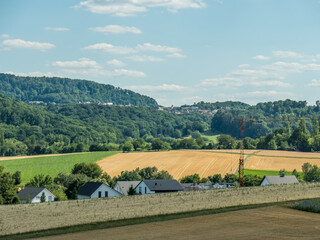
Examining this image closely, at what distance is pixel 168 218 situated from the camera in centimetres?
4581

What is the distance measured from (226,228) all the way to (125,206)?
14.6m

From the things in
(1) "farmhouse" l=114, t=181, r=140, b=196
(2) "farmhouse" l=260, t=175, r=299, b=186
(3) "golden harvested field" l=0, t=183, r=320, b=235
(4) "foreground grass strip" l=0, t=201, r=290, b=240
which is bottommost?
(1) "farmhouse" l=114, t=181, r=140, b=196

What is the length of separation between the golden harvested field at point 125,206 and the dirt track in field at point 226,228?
5.65 meters

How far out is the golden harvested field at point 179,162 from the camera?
121 meters

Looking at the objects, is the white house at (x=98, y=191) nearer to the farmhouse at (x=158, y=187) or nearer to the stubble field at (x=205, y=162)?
the farmhouse at (x=158, y=187)

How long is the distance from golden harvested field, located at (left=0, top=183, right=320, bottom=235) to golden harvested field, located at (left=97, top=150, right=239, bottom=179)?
56363 millimetres

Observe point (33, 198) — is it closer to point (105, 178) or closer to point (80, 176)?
point (80, 176)

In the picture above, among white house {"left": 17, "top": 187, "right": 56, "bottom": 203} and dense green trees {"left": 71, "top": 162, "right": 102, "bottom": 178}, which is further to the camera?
dense green trees {"left": 71, "top": 162, "right": 102, "bottom": 178}

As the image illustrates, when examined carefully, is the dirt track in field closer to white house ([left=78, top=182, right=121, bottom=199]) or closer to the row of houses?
the row of houses

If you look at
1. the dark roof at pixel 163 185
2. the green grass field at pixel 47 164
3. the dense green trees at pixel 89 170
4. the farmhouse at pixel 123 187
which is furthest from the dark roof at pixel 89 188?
the green grass field at pixel 47 164

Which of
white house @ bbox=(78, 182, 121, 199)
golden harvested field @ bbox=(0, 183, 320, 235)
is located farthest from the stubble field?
golden harvested field @ bbox=(0, 183, 320, 235)

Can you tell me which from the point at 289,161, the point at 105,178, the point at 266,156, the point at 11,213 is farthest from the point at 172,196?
the point at 266,156

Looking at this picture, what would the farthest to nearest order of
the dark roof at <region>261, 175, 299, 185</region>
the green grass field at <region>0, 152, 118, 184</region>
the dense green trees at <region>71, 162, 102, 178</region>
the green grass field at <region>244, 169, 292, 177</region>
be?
the green grass field at <region>0, 152, 118, 184</region>, the dense green trees at <region>71, 162, 102, 178</region>, the green grass field at <region>244, 169, 292, 177</region>, the dark roof at <region>261, 175, 299, 185</region>

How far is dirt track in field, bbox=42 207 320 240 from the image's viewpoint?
35.8 metres
